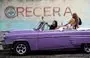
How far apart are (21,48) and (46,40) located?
44.4 inches

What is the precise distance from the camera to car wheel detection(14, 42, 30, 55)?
16.8m

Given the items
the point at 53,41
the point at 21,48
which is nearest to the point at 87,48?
the point at 53,41

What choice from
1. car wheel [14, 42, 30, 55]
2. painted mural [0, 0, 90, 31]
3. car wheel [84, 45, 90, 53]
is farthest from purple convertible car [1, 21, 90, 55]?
painted mural [0, 0, 90, 31]

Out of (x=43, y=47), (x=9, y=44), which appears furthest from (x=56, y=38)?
(x=9, y=44)

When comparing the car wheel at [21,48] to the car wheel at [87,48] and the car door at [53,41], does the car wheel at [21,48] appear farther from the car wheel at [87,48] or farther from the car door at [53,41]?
the car wheel at [87,48]

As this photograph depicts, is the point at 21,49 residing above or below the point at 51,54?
above

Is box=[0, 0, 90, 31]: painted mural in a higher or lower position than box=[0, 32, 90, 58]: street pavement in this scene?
higher

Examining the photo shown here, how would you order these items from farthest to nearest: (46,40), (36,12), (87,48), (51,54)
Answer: (36,12) < (51,54) < (87,48) < (46,40)

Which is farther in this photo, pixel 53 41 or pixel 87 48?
pixel 87 48

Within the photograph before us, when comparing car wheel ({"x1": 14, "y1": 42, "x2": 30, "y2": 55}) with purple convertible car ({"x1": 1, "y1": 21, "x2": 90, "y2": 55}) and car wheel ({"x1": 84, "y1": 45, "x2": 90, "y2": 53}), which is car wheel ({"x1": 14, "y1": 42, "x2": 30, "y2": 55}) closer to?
purple convertible car ({"x1": 1, "y1": 21, "x2": 90, "y2": 55})

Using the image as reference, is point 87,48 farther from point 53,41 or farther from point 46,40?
point 46,40

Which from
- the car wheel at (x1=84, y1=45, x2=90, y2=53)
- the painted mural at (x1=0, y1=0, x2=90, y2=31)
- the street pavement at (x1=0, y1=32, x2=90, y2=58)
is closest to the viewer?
the street pavement at (x1=0, y1=32, x2=90, y2=58)

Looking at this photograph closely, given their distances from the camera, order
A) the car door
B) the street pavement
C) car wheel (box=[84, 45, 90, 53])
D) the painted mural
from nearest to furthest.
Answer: the street pavement, the car door, car wheel (box=[84, 45, 90, 53]), the painted mural

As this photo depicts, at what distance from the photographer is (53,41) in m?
16.8
